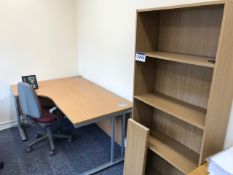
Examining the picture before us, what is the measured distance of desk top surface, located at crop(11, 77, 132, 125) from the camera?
83.4 inches

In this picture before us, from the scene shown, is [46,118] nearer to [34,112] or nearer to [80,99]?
[34,112]

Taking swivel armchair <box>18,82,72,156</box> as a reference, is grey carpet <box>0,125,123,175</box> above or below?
below

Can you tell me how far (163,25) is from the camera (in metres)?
1.71

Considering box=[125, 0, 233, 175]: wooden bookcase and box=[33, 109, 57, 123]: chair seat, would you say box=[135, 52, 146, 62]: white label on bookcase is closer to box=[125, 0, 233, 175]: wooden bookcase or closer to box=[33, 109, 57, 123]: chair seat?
box=[125, 0, 233, 175]: wooden bookcase

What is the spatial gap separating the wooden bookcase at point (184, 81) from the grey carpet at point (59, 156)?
2.76 ft

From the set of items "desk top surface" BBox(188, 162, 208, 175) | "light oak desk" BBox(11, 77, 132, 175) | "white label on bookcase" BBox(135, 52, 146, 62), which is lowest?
"desk top surface" BBox(188, 162, 208, 175)

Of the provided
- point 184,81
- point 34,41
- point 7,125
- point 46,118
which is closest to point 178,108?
point 184,81

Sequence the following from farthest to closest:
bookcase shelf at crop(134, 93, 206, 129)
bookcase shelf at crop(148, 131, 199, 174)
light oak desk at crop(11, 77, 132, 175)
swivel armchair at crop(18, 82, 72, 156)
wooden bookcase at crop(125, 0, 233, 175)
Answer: swivel armchair at crop(18, 82, 72, 156), light oak desk at crop(11, 77, 132, 175), bookcase shelf at crop(148, 131, 199, 174), bookcase shelf at crop(134, 93, 206, 129), wooden bookcase at crop(125, 0, 233, 175)

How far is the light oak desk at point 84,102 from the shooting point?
82.4 inches

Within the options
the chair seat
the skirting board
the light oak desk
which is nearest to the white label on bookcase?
the light oak desk

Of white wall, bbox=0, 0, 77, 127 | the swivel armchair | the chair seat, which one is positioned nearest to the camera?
the swivel armchair

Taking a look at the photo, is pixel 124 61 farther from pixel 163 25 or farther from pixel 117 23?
pixel 163 25

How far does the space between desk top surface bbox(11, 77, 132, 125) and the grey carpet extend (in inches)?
29.2

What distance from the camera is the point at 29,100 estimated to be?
2.42 meters
